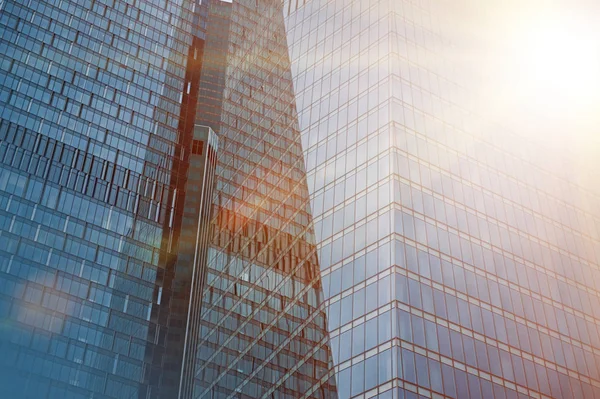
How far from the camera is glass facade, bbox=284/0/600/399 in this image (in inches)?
2640

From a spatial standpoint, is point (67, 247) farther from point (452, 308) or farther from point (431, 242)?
point (452, 308)

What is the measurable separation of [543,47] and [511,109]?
14.9 meters

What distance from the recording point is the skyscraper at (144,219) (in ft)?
296

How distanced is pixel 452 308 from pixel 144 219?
54.8 metres

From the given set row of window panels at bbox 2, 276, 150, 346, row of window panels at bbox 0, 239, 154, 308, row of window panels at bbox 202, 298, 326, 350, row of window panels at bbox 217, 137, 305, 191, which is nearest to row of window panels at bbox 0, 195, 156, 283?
row of window panels at bbox 0, 239, 154, 308

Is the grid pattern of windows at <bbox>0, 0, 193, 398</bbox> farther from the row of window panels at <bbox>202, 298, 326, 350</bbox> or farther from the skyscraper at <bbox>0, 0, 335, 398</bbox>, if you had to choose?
the row of window panels at <bbox>202, 298, 326, 350</bbox>

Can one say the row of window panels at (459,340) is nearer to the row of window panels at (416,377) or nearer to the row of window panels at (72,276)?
the row of window panels at (416,377)

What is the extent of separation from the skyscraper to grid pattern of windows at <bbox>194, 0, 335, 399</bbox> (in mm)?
279

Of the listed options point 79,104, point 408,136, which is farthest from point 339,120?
point 79,104

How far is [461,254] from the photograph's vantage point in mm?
74938

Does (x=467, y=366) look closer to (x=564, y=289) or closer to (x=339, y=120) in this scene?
(x=564, y=289)

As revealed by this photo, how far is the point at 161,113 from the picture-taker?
124750 mm

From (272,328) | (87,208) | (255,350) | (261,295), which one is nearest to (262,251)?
(261,295)

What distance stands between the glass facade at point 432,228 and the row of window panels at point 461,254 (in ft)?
0.48
